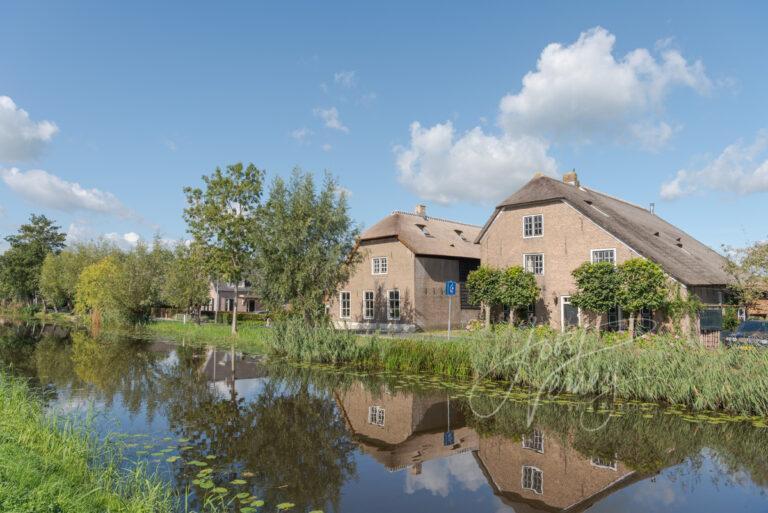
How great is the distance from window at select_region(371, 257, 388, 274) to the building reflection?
19.2 m

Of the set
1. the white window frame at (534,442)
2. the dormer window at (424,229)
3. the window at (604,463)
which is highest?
the dormer window at (424,229)

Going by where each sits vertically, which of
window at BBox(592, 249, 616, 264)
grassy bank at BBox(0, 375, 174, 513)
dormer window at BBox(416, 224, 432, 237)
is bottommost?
grassy bank at BBox(0, 375, 174, 513)

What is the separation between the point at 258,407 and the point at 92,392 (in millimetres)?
4631

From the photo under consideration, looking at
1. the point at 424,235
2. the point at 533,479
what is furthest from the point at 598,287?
the point at 533,479

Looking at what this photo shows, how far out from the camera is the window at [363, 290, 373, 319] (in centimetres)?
3152

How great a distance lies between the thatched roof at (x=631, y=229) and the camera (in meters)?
21.8

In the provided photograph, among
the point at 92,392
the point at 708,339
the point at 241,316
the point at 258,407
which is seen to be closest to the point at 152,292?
the point at 241,316

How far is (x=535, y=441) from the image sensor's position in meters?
8.67

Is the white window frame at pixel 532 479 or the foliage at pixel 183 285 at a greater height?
the foliage at pixel 183 285

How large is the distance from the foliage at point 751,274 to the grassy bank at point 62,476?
27.8 meters

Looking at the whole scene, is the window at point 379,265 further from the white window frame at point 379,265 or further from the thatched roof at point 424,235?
the thatched roof at point 424,235

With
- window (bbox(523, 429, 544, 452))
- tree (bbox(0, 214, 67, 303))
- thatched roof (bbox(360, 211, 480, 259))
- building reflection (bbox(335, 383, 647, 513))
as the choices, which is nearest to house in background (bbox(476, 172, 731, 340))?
thatched roof (bbox(360, 211, 480, 259))

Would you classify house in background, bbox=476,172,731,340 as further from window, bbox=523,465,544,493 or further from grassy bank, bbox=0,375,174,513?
grassy bank, bbox=0,375,174,513

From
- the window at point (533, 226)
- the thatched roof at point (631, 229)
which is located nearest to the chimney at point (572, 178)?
the thatched roof at point (631, 229)
